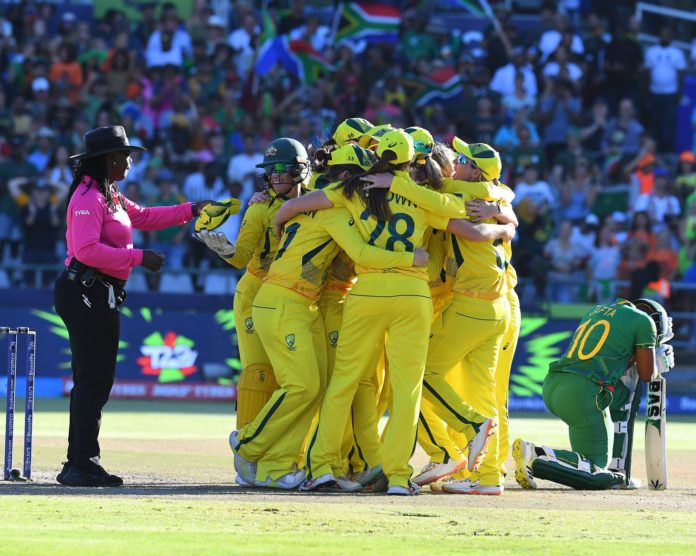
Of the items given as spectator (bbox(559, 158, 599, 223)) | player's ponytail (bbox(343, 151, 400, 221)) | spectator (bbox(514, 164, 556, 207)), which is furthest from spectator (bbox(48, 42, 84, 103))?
player's ponytail (bbox(343, 151, 400, 221))

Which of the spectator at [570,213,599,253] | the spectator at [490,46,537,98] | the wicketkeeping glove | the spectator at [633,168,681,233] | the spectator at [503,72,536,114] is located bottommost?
the wicketkeeping glove

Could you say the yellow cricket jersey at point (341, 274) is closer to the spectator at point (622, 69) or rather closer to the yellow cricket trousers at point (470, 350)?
the yellow cricket trousers at point (470, 350)

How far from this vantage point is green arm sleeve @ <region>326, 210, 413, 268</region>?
9.59m

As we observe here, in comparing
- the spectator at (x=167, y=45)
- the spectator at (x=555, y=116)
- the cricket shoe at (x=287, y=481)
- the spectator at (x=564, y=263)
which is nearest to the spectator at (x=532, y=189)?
the spectator at (x=564, y=263)

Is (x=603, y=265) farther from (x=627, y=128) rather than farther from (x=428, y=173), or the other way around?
(x=428, y=173)

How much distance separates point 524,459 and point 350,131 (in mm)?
2897

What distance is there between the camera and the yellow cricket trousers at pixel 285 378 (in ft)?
32.4

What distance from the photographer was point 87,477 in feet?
31.7

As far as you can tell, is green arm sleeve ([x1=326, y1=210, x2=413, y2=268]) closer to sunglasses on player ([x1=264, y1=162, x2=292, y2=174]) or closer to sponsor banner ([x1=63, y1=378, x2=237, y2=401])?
sunglasses on player ([x1=264, y1=162, x2=292, y2=174])

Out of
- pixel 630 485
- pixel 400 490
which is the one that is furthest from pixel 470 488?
pixel 630 485

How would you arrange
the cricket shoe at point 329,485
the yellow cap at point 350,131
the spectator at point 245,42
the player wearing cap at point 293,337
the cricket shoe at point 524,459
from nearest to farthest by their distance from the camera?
the cricket shoe at point 329,485 → the player wearing cap at point 293,337 → the cricket shoe at point 524,459 → the yellow cap at point 350,131 → the spectator at point 245,42

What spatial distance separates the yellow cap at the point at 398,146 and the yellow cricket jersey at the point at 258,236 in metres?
1.11

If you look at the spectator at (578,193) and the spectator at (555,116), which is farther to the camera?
the spectator at (555,116)

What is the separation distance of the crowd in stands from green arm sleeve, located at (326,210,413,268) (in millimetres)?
10177
